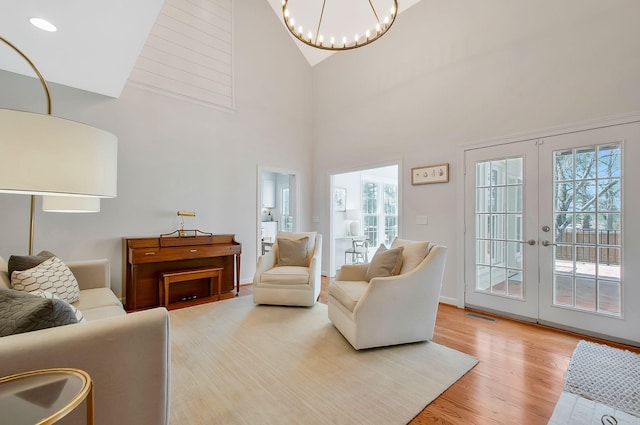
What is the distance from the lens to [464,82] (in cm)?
351

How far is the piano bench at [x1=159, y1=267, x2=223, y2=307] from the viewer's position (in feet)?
11.4

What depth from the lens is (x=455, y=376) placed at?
78.7 inches

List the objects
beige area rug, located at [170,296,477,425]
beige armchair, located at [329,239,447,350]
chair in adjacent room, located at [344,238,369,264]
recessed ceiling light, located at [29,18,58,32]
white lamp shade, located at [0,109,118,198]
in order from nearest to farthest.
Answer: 1. white lamp shade, located at [0,109,118,198]
2. beige area rug, located at [170,296,477,425]
3. recessed ceiling light, located at [29,18,58,32]
4. beige armchair, located at [329,239,447,350]
5. chair in adjacent room, located at [344,238,369,264]

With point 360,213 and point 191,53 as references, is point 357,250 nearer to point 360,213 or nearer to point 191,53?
point 360,213

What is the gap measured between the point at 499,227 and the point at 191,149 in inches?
168

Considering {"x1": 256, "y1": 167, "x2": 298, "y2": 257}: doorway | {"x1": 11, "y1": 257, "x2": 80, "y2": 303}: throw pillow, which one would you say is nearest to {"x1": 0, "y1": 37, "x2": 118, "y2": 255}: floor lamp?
{"x1": 11, "y1": 257, "x2": 80, "y2": 303}: throw pillow

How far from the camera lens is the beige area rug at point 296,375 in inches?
63.6

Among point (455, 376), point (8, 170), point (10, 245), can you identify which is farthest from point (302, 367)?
point (10, 245)

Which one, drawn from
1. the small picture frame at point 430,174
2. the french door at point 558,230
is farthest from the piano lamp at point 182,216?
the french door at point 558,230

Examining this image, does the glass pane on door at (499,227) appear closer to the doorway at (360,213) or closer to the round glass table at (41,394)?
the doorway at (360,213)

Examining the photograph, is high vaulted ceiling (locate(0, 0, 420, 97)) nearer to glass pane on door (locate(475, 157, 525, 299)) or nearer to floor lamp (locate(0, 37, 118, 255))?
floor lamp (locate(0, 37, 118, 255))

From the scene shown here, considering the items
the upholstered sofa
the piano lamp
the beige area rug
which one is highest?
the piano lamp

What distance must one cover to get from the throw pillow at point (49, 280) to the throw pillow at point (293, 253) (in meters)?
2.12

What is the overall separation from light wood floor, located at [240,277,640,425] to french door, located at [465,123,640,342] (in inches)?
10.0
